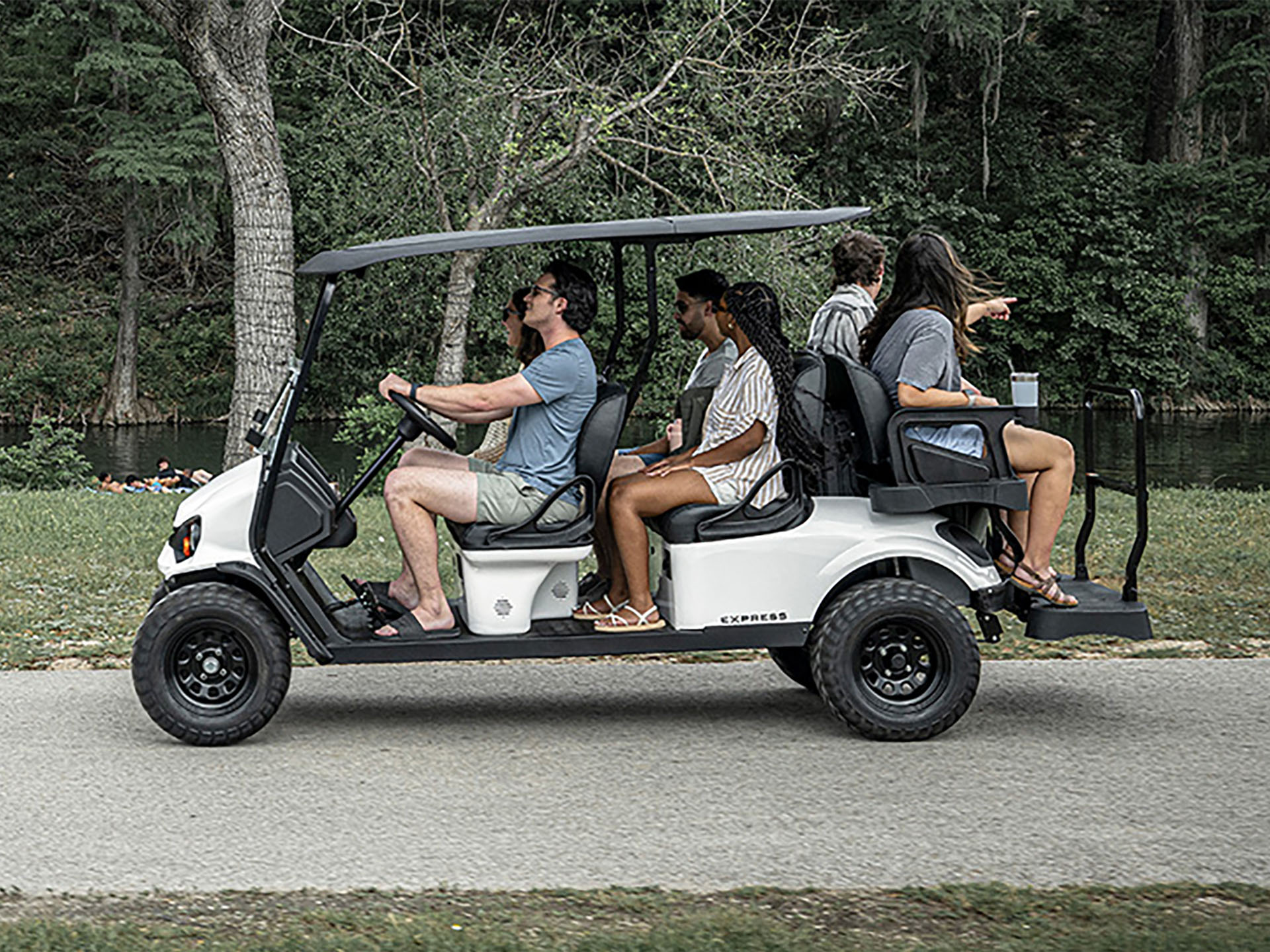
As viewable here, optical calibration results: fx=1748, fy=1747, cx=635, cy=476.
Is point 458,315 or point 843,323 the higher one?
point 458,315

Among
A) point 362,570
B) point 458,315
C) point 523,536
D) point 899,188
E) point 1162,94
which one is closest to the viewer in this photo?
point 523,536

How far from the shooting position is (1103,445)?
27.1 m

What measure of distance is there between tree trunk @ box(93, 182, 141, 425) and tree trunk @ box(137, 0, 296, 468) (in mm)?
16802

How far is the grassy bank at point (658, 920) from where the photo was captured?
13.5ft

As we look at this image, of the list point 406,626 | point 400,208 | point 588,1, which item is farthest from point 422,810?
point 588,1

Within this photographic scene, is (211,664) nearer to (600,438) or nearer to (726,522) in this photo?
(600,438)

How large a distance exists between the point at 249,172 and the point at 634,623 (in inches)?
388

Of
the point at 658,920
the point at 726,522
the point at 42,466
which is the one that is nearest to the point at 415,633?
the point at 726,522

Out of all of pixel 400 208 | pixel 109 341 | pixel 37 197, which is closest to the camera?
pixel 400 208

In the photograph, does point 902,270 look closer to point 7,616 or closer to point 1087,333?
point 7,616

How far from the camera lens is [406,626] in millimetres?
6469

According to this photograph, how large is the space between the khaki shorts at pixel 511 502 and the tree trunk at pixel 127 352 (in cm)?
2665

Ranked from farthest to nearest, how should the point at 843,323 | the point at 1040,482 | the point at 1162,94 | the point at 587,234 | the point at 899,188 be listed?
the point at 1162,94 → the point at 899,188 → the point at 843,323 → the point at 1040,482 → the point at 587,234

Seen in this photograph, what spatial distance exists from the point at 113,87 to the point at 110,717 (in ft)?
87.4
